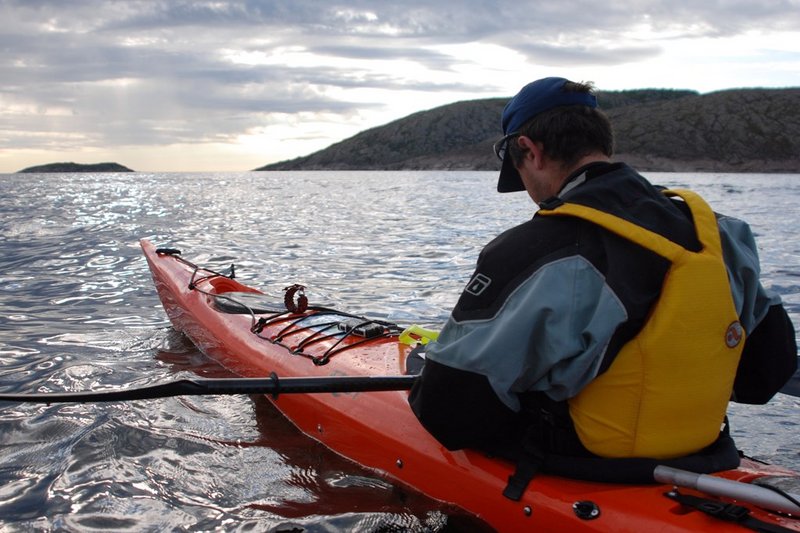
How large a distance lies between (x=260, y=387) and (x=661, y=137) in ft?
353

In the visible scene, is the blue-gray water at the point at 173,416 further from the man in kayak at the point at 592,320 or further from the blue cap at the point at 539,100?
the blue cap at the point at 539,100

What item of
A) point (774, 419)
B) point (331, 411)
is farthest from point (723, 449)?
point (774, 419)

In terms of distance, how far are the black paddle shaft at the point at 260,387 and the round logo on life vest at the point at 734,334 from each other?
1.51 m

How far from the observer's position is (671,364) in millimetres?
2512

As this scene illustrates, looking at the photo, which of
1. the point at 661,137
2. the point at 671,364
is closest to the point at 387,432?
the point at 671,364

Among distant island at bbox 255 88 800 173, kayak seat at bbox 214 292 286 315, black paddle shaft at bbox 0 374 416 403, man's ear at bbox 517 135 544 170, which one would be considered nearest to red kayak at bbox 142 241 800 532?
kayak seat at bbox 214 292 286 315

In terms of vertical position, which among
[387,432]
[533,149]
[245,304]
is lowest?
[387,432]

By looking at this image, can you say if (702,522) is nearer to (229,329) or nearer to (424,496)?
(424,496)

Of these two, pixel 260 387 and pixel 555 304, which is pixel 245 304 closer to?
pixel 260 387

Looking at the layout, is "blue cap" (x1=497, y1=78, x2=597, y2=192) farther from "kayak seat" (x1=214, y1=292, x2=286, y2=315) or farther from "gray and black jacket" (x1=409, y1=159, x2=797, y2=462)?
"kayak seat" (x1=214, y1=292, x2=286, y2=315)

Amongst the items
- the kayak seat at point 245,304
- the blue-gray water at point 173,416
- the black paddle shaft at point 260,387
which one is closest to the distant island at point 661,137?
the blue-gray water at point 173,416

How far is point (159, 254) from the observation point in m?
8.74

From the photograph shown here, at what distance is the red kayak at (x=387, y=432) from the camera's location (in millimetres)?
2656

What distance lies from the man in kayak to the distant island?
80.8 metres
